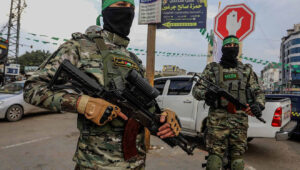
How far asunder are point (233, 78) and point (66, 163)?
2.94 metres

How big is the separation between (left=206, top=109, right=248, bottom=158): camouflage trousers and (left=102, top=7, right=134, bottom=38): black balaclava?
184 centimetres

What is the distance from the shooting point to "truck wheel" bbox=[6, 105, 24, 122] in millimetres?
6589

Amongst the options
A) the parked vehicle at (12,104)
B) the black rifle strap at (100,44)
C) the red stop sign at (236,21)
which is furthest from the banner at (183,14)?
the parked vehicle at (12,104)

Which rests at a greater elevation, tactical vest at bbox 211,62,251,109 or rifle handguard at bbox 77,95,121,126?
tactical vest at bbox 211,62,251,109

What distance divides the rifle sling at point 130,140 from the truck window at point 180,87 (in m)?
3.73

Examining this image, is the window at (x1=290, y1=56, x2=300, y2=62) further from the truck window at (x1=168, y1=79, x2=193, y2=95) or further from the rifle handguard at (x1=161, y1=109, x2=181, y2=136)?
the rifle handguard at (x1=161, y1=109, x2=181, y2=136)

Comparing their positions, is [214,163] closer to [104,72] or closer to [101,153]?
[101,153]

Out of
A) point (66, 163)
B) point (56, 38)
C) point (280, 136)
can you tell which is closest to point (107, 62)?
point (66, 163)

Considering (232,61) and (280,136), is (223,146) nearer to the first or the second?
(232,61)

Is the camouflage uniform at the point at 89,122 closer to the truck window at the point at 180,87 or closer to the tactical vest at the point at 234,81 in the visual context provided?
the tactical vest at the point at 234,81

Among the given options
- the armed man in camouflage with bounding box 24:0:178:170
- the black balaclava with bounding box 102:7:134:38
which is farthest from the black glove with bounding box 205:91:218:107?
the black balaclava with bounding box 102:7:134:38

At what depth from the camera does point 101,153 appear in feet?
4.14

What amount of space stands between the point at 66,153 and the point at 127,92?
312cm

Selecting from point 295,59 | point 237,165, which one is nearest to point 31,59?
point 237,165
